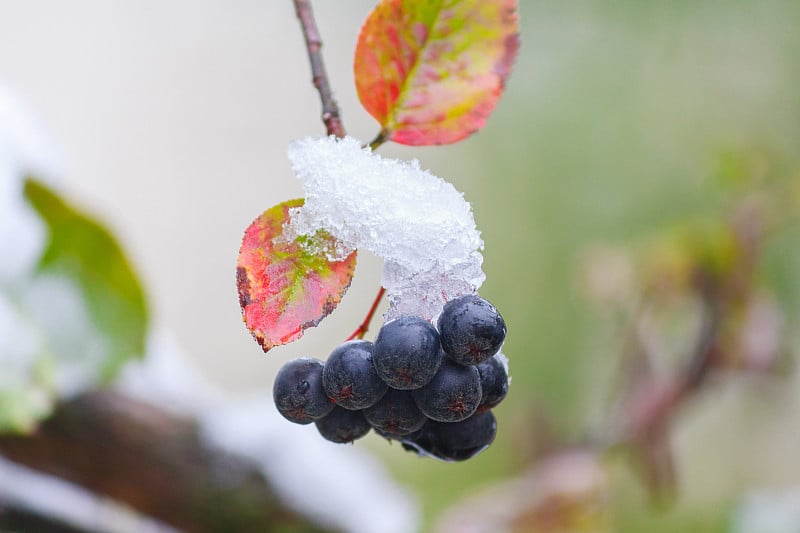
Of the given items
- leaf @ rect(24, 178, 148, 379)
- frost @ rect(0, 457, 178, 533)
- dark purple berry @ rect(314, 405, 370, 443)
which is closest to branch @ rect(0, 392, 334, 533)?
frost @ rect(0, 457, 178, 533)

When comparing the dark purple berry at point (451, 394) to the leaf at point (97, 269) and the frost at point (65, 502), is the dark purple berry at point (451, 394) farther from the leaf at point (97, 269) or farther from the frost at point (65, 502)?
the frost at point (65, 502)

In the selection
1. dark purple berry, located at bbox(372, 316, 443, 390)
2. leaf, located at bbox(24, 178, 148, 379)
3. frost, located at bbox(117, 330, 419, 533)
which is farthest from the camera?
frost, located at bbox(117, 330, 419, 533)

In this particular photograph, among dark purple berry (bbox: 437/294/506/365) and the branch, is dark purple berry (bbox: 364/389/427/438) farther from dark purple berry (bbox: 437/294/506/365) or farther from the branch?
the branch

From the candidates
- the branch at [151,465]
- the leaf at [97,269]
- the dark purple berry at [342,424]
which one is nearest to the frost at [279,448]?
the branch at [151,465]

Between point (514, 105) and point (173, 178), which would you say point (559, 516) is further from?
point (173, 178)

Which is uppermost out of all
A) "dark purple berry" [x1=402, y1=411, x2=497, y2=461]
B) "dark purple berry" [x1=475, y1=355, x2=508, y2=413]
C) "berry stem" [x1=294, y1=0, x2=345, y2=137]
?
"berry stem" [x1=294, y1=0, x2=345, y2=137]

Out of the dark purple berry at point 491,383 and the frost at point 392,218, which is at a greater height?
the frost at point 392,218

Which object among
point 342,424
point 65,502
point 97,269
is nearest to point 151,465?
point 65,502

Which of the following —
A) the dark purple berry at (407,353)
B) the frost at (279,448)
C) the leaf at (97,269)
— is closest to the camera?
the dark purple berry at (407,353)
